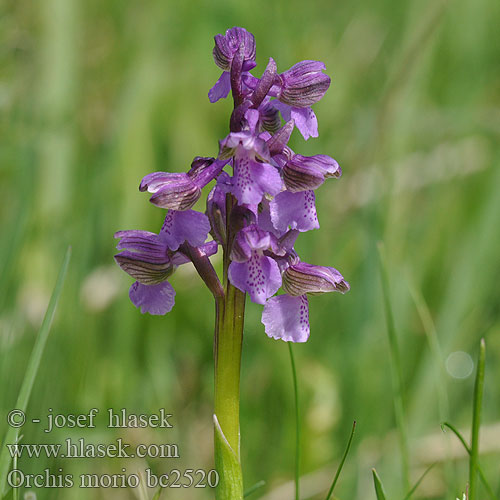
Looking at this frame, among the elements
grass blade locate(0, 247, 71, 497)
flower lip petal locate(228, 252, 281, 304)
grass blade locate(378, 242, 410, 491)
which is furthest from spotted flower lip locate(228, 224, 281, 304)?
grass blade locate(378, 242, 410, 491)

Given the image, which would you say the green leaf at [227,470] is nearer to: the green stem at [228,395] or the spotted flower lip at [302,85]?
the green stem at [228,395]

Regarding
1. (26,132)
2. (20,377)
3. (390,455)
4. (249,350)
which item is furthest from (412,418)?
(26,132)

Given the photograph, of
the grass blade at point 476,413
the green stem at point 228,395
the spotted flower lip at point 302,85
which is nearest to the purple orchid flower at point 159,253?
the green stem at point 228,395

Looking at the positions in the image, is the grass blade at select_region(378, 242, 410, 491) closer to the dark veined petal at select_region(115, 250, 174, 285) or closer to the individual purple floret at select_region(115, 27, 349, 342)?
the individual purple floret at select_region(115, 27, 349, 342)

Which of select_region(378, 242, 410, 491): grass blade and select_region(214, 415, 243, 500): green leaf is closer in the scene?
select_region(214, 415, 243, 500): green leaf

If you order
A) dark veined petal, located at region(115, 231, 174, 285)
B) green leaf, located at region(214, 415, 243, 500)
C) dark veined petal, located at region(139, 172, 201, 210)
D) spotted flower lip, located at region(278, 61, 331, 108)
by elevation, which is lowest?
green leaf, located at region(214, 415, 243, 500)

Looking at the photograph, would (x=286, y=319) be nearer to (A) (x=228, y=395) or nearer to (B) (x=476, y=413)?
(A) (x=228, y=395)
